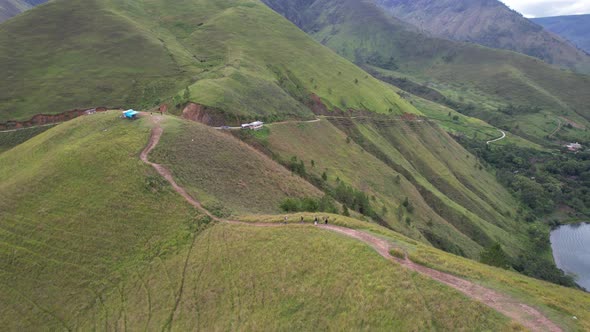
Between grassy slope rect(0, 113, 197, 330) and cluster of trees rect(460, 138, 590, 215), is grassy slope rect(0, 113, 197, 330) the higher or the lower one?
the higher one

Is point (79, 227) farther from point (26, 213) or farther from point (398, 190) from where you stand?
point (398, 190)

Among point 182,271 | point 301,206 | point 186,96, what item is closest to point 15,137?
point 186,96

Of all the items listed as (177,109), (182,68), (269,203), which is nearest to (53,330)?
(269,203)

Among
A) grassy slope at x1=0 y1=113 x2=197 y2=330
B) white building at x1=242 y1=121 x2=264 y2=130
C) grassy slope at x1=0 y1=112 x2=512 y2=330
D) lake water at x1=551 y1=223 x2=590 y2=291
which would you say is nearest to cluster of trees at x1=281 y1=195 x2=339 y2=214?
grassy slope at x1=0 y1=112 x2=512 y2=330

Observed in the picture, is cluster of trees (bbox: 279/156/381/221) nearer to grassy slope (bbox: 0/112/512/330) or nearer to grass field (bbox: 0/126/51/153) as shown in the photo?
grassy slope (bbox: 0/112/512/330)

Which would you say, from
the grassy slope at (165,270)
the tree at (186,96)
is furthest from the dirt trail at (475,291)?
the tree at (186,96)

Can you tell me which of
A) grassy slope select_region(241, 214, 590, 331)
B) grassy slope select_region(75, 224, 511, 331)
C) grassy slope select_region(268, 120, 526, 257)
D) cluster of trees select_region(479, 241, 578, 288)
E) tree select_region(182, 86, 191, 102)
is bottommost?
cluster of trees select_region(479, 241, 578, 288)
